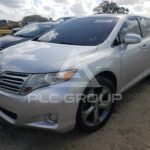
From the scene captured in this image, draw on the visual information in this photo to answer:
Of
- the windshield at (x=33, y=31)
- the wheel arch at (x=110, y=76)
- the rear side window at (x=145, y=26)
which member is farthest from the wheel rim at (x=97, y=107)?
the windshield at (x=33, y=31)

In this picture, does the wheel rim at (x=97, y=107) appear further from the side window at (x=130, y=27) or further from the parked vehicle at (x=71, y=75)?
the side window at (x=130, y=27)

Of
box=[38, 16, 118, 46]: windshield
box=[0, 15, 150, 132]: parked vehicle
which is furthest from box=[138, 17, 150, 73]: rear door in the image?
box=[38, 16, 118, 46]: windshield

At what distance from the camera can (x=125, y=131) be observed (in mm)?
3410

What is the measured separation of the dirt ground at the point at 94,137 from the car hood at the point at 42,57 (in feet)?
3.00

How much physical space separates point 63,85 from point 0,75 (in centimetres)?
85

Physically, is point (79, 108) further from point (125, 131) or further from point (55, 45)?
point (55, 45)

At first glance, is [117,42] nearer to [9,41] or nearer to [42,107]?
[42,107]

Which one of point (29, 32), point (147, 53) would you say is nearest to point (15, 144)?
point (147, 53)

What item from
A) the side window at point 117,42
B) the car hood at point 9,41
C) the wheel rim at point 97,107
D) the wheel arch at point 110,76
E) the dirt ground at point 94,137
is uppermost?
the side window at point 117,42

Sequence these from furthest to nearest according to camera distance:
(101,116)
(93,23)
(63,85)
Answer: (93,23)
(101,116)
(63,85)

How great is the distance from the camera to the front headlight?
9.27 ft

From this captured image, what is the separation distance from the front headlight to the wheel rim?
435mm

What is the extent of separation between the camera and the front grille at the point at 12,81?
2.88 metres

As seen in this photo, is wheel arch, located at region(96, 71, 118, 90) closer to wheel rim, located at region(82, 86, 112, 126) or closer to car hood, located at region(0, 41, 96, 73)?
wheel rim, located at region(82, 86, 112, 126)
